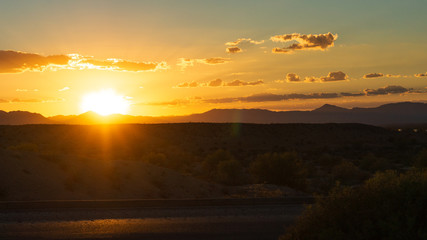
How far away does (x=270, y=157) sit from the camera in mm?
24453

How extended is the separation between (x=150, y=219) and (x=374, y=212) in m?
6.35

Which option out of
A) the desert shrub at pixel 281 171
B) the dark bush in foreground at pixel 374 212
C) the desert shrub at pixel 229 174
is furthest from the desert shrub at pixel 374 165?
the dark bush in foreground at pixel 374 212

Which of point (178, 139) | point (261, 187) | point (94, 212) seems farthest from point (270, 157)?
point (178, 139)

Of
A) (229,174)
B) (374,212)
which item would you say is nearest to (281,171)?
(229,174)

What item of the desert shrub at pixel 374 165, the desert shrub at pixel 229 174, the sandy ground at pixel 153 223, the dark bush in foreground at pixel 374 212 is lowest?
the desert shrub at pixel 374 165

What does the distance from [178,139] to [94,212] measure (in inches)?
2686

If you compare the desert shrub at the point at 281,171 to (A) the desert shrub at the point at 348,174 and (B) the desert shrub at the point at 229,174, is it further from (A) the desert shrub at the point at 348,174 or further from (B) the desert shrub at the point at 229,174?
(A) the desert shrub at the point at 348,174

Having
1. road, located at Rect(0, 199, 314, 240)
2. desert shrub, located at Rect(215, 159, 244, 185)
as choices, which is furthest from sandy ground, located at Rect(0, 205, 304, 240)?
desert shrub, located at Rect(215, 159, 244, 185)

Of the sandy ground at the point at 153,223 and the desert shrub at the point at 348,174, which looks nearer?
the sandy ground at the point at 153,223

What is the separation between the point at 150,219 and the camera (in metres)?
10.9

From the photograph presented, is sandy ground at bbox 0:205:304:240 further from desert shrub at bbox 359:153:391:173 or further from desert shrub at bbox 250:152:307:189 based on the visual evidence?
desert shrub at bbox 359:153:391:173

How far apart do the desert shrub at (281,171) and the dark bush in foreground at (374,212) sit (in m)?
16.4

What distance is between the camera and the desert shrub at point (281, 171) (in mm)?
23094

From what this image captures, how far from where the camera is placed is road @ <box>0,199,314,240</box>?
9336 mm
